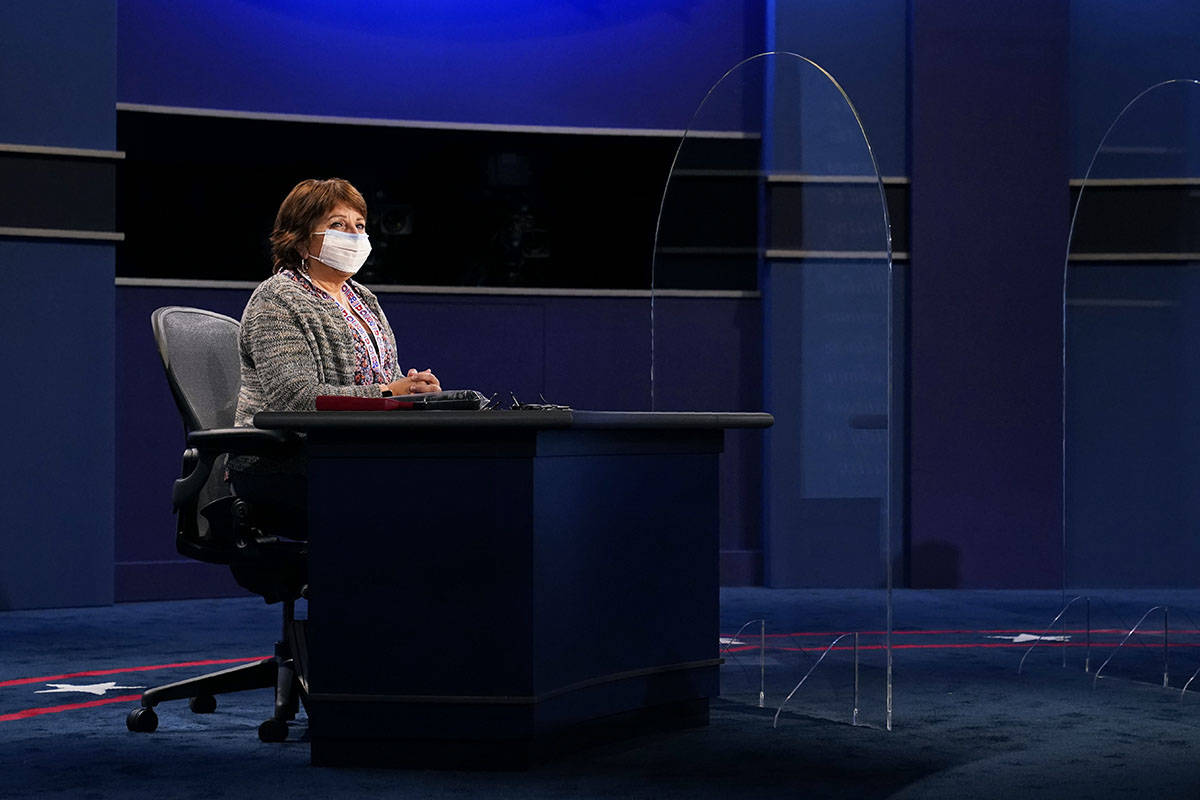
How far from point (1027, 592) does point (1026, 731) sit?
3.26m

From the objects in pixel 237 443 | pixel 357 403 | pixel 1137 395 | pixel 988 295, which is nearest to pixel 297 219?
pixel 237 443

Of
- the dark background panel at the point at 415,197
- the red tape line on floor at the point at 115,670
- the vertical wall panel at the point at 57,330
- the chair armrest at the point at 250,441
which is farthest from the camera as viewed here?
the dark background panel at the point at 415,197

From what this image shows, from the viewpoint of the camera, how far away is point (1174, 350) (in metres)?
4.32

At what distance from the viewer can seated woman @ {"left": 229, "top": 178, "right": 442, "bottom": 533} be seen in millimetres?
3141

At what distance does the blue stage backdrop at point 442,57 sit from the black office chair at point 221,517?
9.72ft

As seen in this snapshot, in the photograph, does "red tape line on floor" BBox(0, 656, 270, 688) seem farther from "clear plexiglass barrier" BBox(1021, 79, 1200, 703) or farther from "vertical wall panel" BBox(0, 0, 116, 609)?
"clear plexiglass barrier" BBox(1021, 79, 1200, 703)

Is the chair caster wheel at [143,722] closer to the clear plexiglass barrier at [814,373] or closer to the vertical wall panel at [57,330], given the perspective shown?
the clear plexiglass barrier at [814,373]

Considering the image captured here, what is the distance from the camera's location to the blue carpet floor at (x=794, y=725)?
2.71 metres

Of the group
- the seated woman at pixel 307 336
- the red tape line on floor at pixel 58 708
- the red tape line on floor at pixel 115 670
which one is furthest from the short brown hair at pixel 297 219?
the red tape line on floor at pixel 115 670

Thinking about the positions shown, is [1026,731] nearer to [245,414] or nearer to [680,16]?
[245,414]

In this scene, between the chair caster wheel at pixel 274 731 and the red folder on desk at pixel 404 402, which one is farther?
the chair caster wheel at pixel 274 731

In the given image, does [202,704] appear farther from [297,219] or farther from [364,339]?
[297,219]

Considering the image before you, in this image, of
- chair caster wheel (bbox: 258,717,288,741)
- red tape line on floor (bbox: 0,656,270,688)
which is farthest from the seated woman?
red tape line on floor (bbox: 0,656,270,688)

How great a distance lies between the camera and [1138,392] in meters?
4.40
